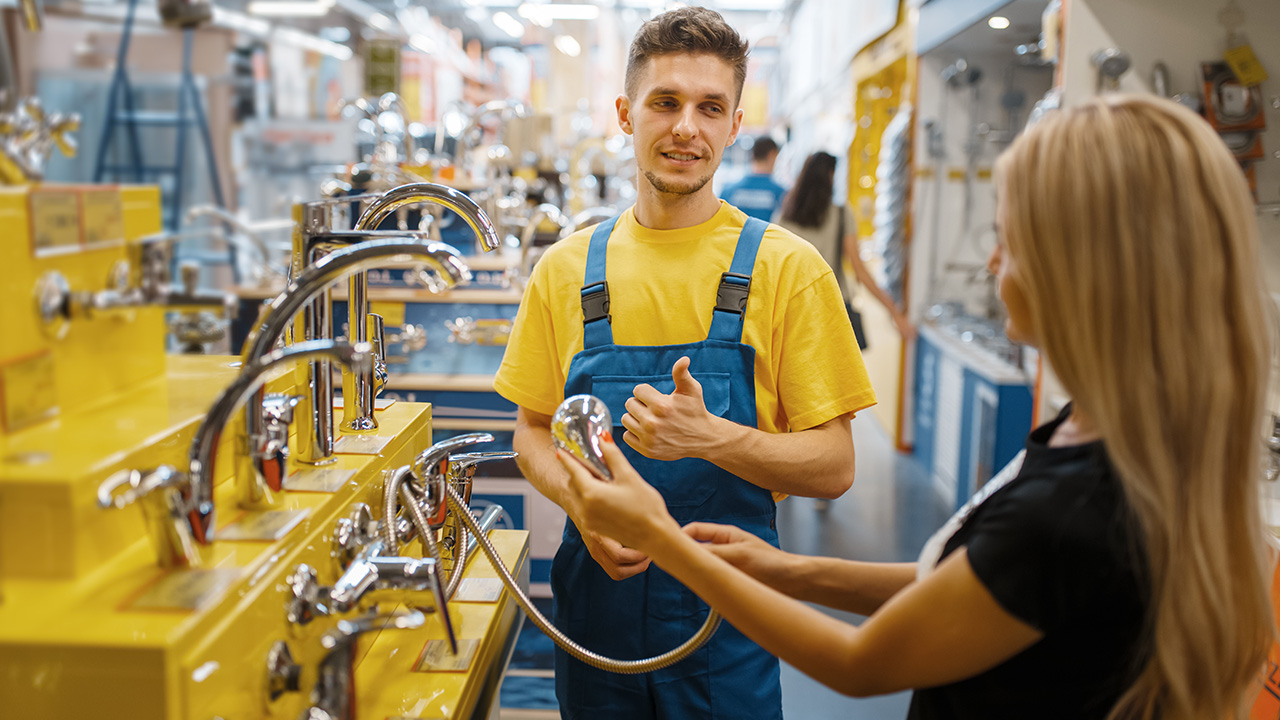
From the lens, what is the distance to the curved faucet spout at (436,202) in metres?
1.35

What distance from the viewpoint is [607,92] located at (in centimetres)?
1742

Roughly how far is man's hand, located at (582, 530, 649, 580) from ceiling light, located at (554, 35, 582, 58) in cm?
1232

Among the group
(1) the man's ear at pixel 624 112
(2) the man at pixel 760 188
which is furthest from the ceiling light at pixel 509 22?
(1) the man's ear at pixel 624 112

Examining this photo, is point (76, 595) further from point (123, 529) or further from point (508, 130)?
point (508, 130)

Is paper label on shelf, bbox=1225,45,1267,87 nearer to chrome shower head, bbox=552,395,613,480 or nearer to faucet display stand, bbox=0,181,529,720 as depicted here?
chrome shower head, bbox=552,395,613,480

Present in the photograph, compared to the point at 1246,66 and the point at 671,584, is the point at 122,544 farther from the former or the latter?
the point at 1246,66

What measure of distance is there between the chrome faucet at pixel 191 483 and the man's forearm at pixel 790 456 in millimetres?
696

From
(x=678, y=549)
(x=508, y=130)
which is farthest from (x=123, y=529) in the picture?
(x=508, y=130)

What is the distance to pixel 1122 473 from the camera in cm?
95

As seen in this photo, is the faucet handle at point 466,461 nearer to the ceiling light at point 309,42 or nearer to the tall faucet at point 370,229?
the tall faucet at point 370,229

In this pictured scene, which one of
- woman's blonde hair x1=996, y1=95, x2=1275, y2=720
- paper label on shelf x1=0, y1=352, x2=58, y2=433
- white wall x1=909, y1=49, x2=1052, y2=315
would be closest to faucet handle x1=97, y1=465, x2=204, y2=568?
paper label on shelf x1=0, y1=352, x2=58, y2=433

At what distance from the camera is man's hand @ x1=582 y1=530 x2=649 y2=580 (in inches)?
58.7

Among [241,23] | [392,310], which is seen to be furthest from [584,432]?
[241,23]

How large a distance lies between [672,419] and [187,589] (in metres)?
0.73
